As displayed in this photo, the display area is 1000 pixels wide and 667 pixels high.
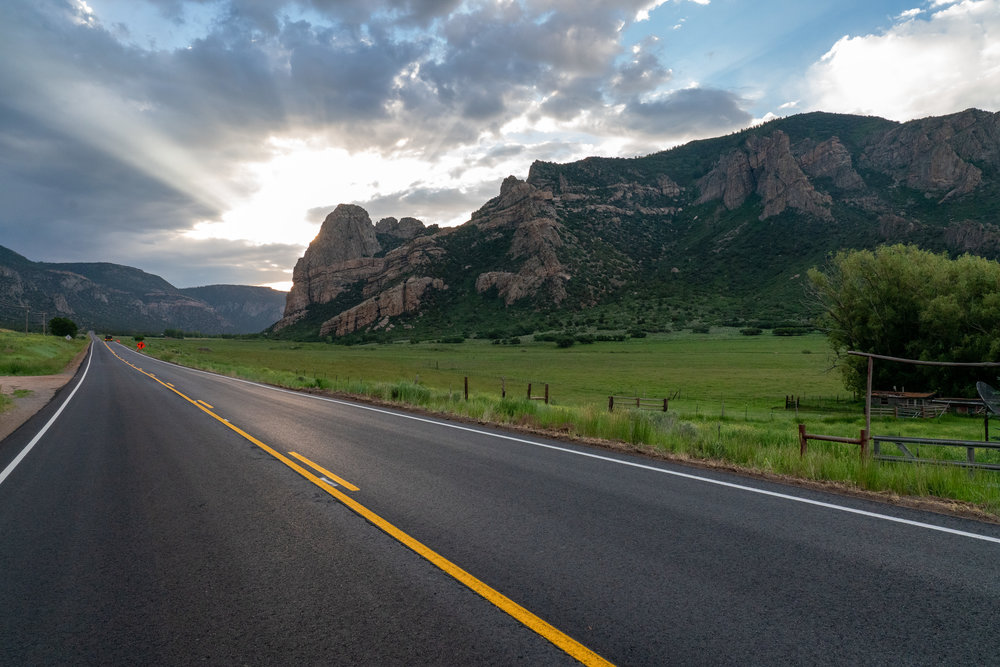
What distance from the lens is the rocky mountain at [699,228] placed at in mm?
112500

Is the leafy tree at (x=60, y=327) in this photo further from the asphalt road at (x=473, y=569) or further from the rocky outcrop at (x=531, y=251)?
the asphalt road at (x=473, y=569)

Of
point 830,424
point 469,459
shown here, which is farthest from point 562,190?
point 469,459

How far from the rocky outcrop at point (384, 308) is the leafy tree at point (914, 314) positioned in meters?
121

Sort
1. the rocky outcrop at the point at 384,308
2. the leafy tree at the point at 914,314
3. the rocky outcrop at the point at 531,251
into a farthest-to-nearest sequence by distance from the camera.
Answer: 1. the rocky outcrop at the point at 384,308
2. the rocky outcrop at the point at 531,251
3. the leafy tree at the point at 914,314

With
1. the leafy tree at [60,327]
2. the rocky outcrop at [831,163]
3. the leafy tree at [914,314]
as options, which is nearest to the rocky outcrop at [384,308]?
the leafy tree at [60,327]

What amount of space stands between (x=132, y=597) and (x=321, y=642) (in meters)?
1.91

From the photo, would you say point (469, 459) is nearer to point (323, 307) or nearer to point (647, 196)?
point (647, 196)

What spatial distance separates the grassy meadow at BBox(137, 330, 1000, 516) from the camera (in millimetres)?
8156

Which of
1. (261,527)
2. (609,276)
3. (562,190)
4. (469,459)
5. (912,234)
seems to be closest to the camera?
(261,527)

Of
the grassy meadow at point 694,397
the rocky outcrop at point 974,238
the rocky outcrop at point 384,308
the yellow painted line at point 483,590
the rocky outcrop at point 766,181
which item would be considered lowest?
the grassy meadow at point 694,397

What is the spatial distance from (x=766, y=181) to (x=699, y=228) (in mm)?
22836

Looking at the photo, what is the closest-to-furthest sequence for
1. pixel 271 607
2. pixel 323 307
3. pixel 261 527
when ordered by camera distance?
pixel 271 607 < pixel 261 527 < pixel 323 307

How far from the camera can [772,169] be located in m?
148

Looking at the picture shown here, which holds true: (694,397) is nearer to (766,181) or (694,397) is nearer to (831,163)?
(766,181)
